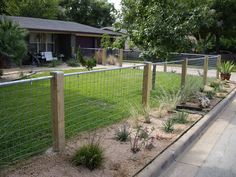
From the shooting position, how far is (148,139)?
5.00 m

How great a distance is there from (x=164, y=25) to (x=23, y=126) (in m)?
6.06

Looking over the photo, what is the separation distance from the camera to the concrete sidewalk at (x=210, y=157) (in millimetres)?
4371

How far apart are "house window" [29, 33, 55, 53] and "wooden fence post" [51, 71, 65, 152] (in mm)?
17005

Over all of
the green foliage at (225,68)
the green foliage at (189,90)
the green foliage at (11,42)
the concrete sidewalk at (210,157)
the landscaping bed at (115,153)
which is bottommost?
the concrete sidewalk at (210,157)

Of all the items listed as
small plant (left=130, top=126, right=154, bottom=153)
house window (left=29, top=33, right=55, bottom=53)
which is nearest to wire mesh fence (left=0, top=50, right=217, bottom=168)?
small plant (left=130, top=126, right=154, bottom=153)

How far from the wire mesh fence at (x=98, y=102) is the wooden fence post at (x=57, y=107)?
19.6 inches

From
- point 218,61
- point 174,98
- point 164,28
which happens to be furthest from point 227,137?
point 218,61

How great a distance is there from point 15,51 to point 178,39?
23.0 ft

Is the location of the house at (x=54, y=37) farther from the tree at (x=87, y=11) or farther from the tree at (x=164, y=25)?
the tree at (x=87, y=11)

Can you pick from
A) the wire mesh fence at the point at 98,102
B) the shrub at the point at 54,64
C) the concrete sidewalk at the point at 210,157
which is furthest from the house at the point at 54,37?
the concrete sidewalk at the point at 210,157

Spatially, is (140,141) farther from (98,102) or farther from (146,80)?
(98,102)

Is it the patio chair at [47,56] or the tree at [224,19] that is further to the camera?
the tree at [224,19]

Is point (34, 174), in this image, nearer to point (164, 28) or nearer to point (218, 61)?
point (164, 28)

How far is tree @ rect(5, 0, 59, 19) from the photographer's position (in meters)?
35.8
